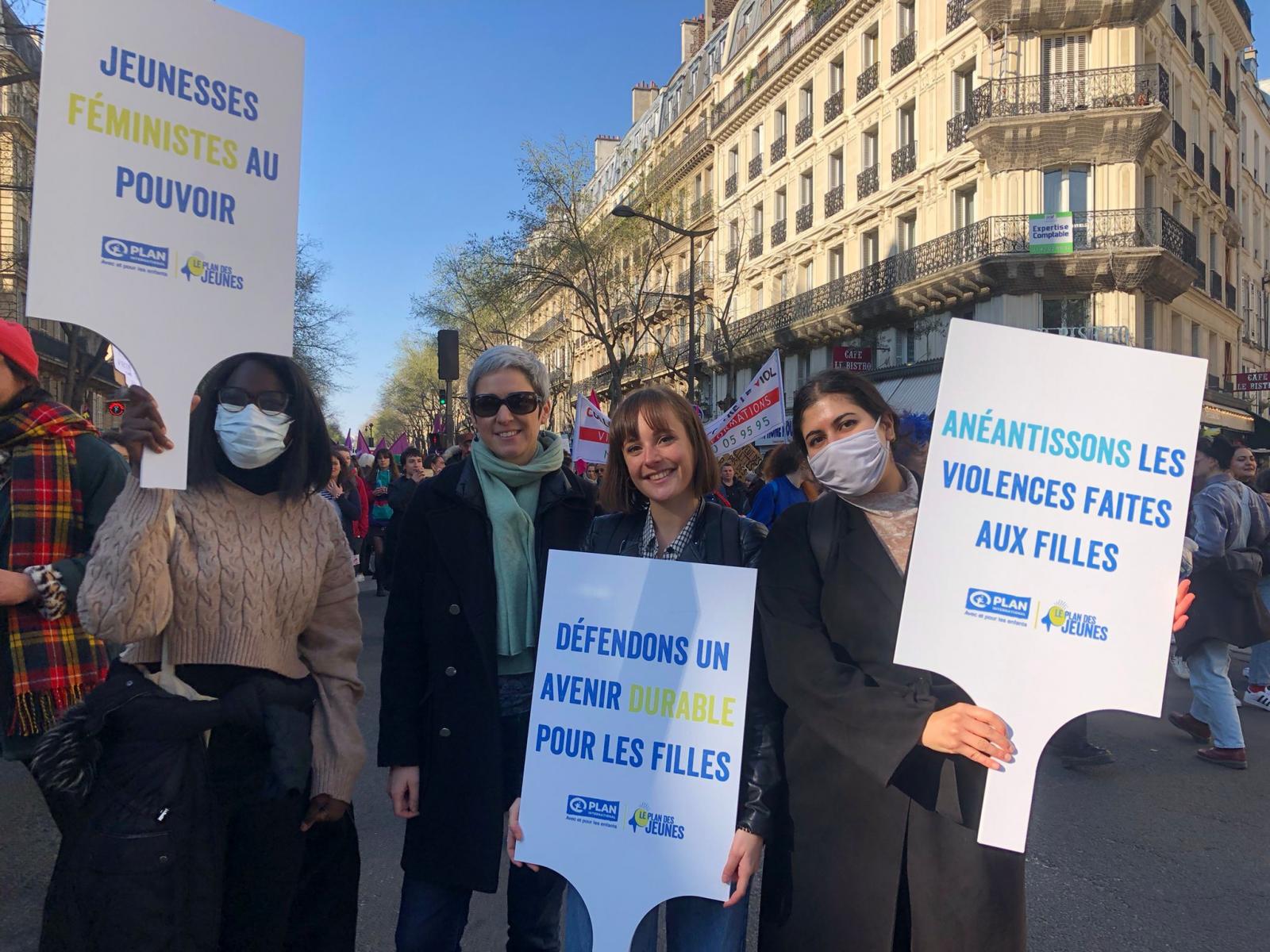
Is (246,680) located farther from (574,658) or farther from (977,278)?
(977,278)

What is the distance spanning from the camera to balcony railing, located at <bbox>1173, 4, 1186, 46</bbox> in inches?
1027

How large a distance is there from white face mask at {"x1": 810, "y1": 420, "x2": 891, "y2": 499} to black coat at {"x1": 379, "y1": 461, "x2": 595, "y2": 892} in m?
0.75

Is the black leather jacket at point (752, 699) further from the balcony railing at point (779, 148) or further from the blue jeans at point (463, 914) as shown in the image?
the balcony railing at point (779, 148)

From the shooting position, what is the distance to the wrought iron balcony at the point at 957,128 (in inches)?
969

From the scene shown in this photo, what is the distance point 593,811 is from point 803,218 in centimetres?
3258

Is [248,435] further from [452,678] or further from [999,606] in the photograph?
[999,606]

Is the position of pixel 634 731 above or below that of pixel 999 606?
below

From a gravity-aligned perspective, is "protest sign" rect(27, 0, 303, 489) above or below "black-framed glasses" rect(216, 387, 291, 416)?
above

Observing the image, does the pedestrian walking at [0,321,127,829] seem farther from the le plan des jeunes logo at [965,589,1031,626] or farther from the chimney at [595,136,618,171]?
the chimney at [595,136,618,171]

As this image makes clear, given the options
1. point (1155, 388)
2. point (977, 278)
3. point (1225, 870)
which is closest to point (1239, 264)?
point (977, 278)

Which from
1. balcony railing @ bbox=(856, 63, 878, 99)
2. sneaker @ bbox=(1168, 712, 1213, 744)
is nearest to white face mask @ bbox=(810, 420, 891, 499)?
sneaker @ bbox=(1168, 712, 1213, 744)

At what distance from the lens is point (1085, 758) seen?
566cm

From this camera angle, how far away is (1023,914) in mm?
2145

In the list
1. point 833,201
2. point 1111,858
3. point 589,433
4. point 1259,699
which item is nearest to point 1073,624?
point 1111,858
